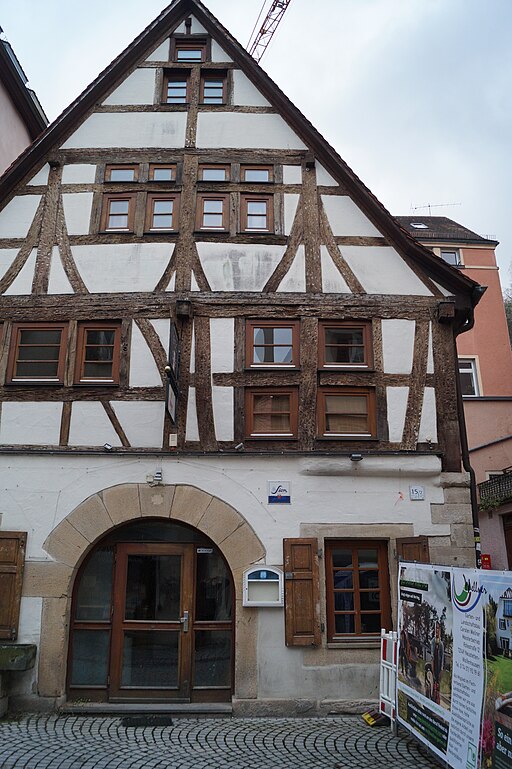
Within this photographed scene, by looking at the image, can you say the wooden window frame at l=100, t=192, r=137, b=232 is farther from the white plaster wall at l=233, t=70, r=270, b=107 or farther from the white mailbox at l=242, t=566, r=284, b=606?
the white mailbox at l=242, t=566, r=284, b=606

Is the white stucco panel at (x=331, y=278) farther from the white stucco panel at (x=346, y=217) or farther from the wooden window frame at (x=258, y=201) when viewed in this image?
the wooden window frame at (x=258, y=201)

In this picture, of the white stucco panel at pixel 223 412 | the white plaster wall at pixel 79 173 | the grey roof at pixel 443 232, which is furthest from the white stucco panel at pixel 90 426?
the grey roof at pixel 443 232

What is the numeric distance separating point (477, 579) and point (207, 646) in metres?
4.31

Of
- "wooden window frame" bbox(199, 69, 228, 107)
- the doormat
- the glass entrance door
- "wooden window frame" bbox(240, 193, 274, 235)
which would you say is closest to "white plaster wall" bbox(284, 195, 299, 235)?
"wooden window frame" bbox(240, 193, 274, 235)

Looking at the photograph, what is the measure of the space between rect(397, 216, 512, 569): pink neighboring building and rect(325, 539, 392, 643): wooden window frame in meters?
8.42

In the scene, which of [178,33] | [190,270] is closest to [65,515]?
[190,270]

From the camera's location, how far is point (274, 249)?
9453mm

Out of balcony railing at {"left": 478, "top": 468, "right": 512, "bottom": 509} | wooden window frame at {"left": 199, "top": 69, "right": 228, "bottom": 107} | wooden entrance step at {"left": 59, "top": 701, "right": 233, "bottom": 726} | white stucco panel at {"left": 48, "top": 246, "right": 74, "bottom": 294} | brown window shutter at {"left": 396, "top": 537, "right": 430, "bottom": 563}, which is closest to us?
wooden entrance step at {"left": 59, "top": 701, "right": 233, "bottom": 726}

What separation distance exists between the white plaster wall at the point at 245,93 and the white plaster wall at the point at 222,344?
12.7 feet

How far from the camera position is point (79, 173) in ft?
32.4

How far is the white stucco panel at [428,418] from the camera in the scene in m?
8.70

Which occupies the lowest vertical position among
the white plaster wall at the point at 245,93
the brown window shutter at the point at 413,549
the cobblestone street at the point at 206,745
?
the cobblestone street at the point at 206,745

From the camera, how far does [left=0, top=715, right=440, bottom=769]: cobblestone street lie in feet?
19.6

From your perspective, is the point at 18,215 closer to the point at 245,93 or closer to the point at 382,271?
the point at 245,93
